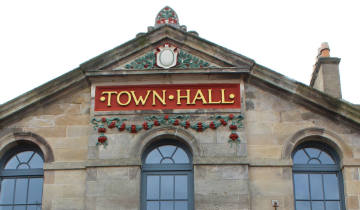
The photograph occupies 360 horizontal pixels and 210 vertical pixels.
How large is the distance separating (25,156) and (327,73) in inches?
338

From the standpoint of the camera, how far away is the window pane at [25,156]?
1767 centimetres

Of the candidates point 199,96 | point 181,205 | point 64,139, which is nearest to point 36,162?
point 64,139

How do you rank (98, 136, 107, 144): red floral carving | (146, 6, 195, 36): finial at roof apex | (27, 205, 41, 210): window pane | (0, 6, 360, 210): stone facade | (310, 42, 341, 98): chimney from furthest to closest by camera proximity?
(310, 42, 341, 98): chimney
(146, 6, 195, 36): finial at roof apex
(98, 136, 107, 144): red floral carving
(27, 205, 41, 210): window pane
(0, 6, 360, 210): stone facade

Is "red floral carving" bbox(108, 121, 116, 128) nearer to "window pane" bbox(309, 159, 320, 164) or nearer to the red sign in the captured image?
the red sign

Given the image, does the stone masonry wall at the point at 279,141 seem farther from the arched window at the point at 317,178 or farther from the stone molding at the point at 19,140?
the stone molding at the point at 19,140

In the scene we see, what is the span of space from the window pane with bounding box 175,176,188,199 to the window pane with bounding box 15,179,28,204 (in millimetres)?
3797

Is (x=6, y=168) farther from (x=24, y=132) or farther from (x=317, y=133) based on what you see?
(x=317, y=133)

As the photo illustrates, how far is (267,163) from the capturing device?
662 inches

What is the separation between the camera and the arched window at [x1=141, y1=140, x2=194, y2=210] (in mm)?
16641

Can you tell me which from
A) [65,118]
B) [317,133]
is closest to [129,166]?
[65,118]

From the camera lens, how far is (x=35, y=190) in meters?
17.2

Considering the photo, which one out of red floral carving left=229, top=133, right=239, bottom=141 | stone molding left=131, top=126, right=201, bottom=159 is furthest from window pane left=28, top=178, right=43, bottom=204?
red floral carving left=229, top=133, right=239, bottom=141

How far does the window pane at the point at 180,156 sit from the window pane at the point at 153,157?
406 mm

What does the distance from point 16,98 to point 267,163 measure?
6.64 metres
